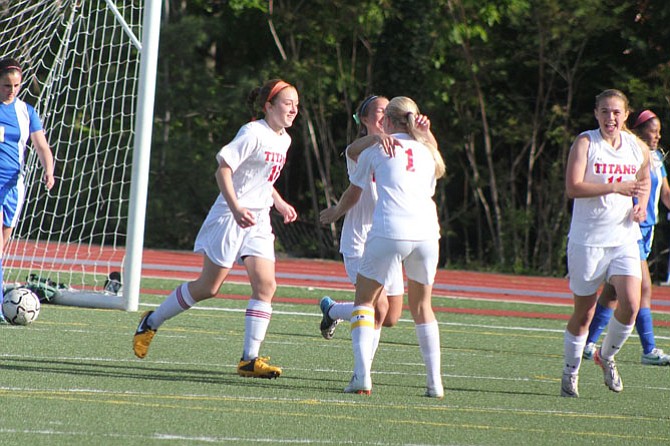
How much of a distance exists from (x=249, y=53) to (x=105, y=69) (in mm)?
8553

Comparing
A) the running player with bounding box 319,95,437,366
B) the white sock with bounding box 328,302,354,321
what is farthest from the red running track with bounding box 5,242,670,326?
the running player with bounding box 319,95,437,366

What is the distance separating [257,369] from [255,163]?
4.02 ft

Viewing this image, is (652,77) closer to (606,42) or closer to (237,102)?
(606,42)

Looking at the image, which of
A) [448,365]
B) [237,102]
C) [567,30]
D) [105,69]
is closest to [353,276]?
[448,365]

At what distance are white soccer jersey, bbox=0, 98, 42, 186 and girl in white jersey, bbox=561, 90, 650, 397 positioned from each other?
178 inches

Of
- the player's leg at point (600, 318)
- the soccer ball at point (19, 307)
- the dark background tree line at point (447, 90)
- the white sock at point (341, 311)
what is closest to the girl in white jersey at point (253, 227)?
the white sock at point (341, 311)

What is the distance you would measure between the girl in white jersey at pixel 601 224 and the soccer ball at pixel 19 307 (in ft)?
14.1

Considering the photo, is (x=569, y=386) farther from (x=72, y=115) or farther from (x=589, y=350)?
(x=72, y=115)

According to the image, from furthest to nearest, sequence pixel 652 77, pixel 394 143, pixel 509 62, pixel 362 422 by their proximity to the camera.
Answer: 1. pixel 509 62
2. pixel 652 77
3. pixel 394 143
4. pixel 362 422

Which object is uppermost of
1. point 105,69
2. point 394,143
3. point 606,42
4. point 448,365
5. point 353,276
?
point 606,42

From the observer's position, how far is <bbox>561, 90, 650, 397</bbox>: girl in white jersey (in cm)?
665

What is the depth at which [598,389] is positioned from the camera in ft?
23.3

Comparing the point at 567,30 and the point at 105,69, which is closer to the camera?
the point at 105,69

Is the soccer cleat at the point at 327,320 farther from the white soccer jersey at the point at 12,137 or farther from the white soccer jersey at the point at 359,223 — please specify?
the white soccer jersey at the point at 12,137
